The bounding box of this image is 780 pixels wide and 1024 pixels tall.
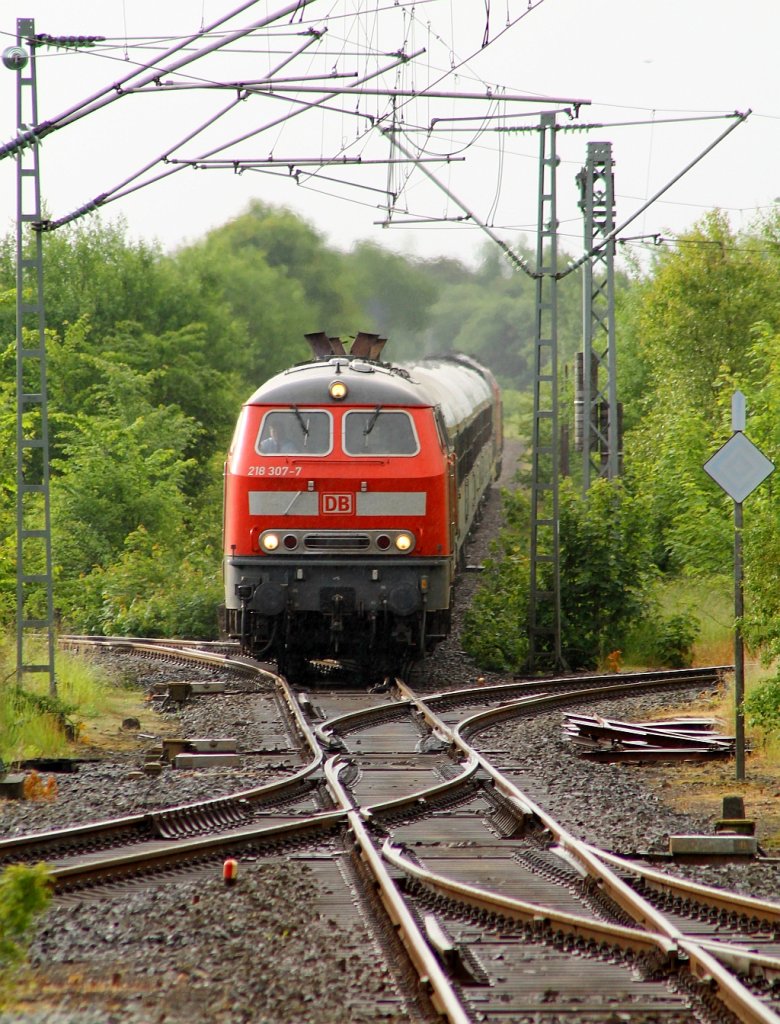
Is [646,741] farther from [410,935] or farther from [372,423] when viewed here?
[410,935]

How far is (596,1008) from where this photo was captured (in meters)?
5.22

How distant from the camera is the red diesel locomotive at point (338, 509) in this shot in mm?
15047

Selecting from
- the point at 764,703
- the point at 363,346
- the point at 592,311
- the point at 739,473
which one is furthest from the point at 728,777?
the point at 592,311

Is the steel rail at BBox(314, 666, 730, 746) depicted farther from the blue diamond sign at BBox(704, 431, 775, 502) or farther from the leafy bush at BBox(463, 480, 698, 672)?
the blue diamond sign at BBox(704, 431, 775, 502)

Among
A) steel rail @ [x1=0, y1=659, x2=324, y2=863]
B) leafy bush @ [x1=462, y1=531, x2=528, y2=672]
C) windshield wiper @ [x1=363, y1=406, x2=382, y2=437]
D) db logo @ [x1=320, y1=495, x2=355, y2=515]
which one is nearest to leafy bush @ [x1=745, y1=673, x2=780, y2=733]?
steel rail @ [x1=0, y1=659, x2=324, y2=863]

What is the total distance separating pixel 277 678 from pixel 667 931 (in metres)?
10.3

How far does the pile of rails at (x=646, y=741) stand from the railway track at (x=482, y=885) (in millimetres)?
1082

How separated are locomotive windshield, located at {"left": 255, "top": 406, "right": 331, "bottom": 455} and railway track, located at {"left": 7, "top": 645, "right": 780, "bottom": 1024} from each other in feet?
13.1

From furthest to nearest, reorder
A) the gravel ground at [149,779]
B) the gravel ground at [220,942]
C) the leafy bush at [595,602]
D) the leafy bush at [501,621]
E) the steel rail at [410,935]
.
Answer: the leafy bush at [595,602] → the leafy bush at [501,621] → the gravel ground at [149,779] → the gravel ground at [220,942] → the steel rail at [410,935]

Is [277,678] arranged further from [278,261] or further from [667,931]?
[278,261]

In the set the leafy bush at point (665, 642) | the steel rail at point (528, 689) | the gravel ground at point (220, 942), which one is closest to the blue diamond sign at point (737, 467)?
the gravel ground at point (220, 942)

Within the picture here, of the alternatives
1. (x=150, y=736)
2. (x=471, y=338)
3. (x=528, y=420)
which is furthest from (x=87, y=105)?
(x=471, y=338)

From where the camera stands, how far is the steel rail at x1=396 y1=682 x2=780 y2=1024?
495cm

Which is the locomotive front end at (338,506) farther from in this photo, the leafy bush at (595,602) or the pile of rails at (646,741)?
the leafy bush at (595,602)
